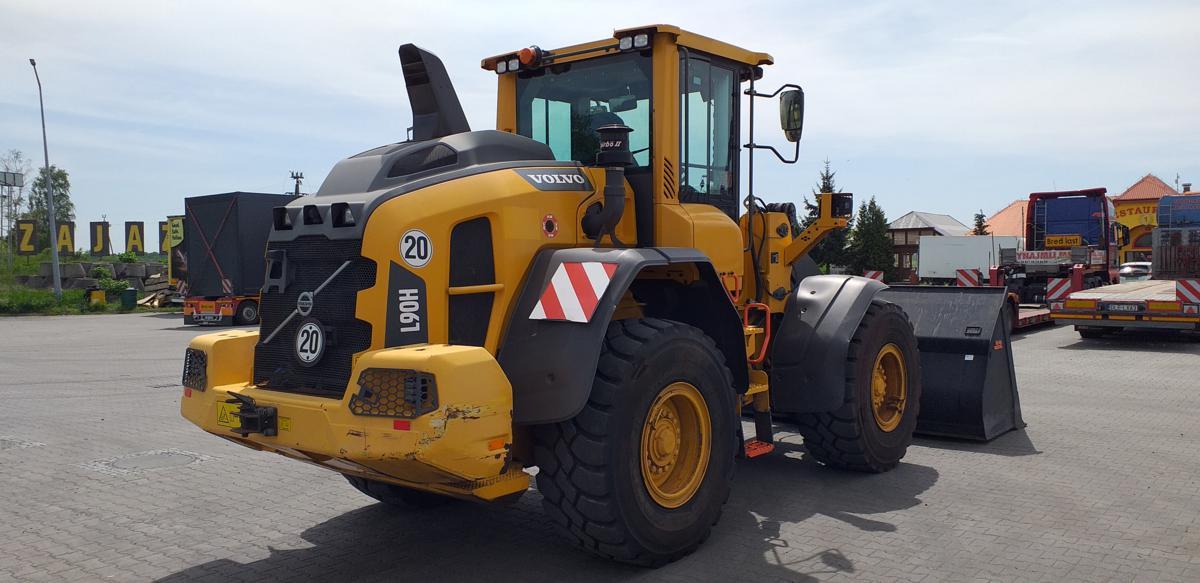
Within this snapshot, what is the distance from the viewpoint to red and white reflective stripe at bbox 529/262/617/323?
4.36 metres

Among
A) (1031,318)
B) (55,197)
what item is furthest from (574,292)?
(55,197)

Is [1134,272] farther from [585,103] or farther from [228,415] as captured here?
[228,415]

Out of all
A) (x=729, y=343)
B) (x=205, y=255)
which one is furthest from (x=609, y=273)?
(x=205, y=255)

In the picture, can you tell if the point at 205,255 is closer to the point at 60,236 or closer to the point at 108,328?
the point at 108,328

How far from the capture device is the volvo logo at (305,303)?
4547mm

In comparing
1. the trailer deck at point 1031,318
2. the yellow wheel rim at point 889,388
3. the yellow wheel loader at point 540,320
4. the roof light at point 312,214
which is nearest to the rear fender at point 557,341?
the yellow wheel loader at point 540,320

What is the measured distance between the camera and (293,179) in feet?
112

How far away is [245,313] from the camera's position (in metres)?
24.0

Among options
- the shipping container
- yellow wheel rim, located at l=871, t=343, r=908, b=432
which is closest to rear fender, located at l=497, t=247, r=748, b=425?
yellow wheel rim, located at l=871, t=343, r=908, b=432

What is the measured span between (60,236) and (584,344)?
1820 inches

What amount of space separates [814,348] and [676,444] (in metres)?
1.66

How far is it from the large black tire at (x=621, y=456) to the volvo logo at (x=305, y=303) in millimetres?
1308

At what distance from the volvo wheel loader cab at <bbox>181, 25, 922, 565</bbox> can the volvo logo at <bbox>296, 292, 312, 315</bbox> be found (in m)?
0.01

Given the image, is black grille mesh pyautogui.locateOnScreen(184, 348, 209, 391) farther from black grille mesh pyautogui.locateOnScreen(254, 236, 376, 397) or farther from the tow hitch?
the tow hitch
